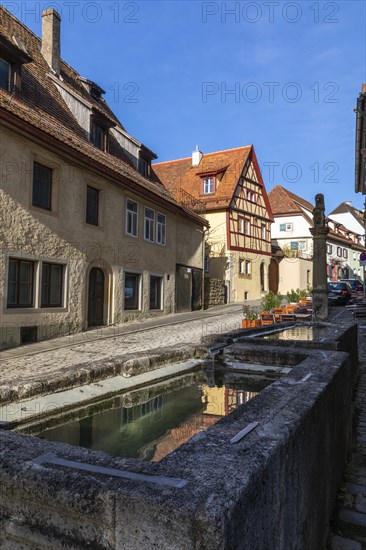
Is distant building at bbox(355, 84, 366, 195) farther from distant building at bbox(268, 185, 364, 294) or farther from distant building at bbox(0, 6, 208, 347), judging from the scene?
distant building at bbox(0, 6, 208, 347)

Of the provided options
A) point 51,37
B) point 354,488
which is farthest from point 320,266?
point 51,37

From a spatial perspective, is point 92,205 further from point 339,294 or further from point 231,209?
point 339,294

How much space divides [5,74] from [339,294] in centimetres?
2217

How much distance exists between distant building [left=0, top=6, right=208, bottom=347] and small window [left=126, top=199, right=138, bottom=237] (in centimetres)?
4

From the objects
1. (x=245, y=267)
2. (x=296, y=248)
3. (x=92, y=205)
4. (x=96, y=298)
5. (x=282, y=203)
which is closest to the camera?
(x=92, y=205)

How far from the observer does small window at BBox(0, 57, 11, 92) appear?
11.7 m

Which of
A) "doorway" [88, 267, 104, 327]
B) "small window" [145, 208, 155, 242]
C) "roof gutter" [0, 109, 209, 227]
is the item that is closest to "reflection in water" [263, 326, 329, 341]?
"doorway" [88, 267, 104, 327]

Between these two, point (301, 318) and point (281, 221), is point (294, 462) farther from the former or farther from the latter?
point (281, 221)

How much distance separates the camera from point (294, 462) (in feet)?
5.85

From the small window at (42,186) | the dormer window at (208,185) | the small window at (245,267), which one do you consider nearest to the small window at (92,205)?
the small window at (42,186)

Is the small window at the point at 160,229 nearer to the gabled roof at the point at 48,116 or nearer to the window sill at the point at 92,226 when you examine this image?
the gabled roof at the point at 48,116

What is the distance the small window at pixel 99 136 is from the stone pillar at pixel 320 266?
8.84m

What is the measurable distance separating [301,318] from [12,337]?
8838 millimetres

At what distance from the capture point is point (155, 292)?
722 inches
